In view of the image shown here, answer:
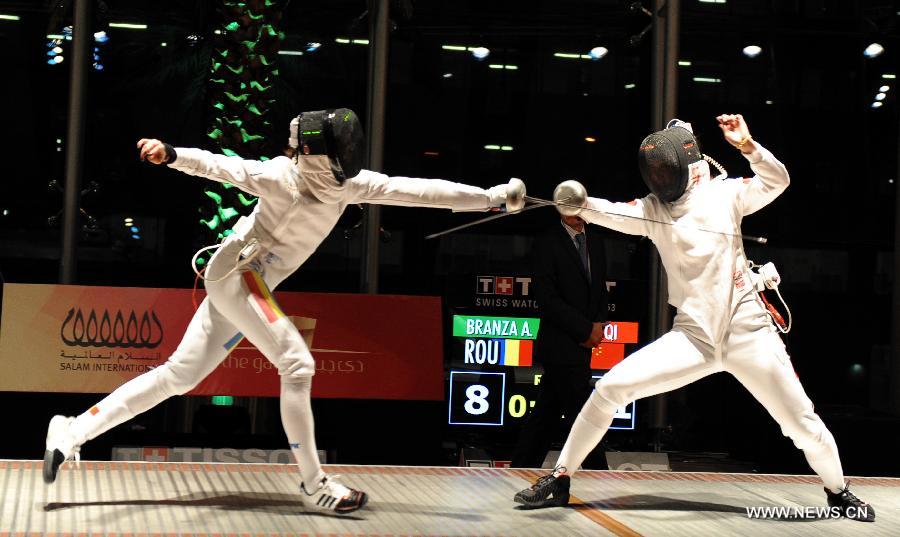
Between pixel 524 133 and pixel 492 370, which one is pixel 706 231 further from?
pixel 524 133

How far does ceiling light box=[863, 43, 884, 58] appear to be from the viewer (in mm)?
6711

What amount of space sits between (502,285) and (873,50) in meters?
3.01

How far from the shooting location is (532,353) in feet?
18.0

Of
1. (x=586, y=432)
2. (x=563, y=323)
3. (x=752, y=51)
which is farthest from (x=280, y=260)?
(x=752, y=51)

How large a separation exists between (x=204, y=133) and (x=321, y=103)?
0.67 m

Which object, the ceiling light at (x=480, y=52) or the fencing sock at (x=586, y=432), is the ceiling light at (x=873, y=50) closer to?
the ceiling light at (x=480, y=52)

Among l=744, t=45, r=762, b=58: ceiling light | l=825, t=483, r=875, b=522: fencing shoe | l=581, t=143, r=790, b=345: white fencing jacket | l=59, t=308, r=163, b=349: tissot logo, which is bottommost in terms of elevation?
l=825, t=483, r=875, b=522: fencing shoe

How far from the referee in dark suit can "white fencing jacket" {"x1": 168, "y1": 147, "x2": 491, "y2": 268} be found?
52.5 inches

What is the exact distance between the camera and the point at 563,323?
14.9 ft

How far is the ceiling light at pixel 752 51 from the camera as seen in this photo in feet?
21.9

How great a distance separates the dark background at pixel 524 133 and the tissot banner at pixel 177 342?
2.99 feet

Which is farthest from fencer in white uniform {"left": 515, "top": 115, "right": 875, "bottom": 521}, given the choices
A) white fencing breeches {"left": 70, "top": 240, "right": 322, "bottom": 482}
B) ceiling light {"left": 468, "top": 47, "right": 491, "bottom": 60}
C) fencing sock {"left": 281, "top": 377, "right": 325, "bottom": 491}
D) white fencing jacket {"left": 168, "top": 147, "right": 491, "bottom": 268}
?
ceiling light {"left": 468, "top": 47, "right": 491, "bottom": 60}

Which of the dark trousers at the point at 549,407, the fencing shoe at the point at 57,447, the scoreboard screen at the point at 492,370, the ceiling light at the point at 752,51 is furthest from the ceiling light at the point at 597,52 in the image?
the fencing shoe at the point at 57,447

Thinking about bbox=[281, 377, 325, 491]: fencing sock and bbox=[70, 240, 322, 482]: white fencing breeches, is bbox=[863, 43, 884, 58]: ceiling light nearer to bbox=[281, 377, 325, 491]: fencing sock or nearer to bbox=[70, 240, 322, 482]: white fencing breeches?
bbox=[70, 240, 322, 482]: white fencing breeches
